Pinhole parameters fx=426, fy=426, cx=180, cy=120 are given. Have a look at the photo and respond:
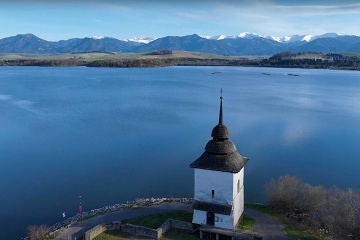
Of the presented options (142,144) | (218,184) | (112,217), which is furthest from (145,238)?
(142,144)

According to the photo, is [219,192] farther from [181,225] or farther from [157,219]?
[157,219]

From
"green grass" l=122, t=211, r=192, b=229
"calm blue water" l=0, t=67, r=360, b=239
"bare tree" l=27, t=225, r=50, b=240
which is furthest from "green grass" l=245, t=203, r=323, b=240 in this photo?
"bare tree" l=27, t=225, r=50, b=240

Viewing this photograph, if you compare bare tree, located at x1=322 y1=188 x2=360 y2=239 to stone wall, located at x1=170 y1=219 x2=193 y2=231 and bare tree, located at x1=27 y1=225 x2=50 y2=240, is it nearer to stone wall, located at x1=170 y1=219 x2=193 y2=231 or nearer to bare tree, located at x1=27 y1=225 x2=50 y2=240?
stone wall, located at x1=170 y1=219 x2=193 y2=231

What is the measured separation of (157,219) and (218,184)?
400 cm

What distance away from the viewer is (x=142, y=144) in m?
40.7

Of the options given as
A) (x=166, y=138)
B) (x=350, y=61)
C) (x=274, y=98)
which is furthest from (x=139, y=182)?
(x=350, y=61)

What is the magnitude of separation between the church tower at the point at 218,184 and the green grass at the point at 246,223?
0.33 meters

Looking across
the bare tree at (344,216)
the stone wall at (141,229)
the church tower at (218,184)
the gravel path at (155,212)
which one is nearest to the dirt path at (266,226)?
the gravel path at (155,212)

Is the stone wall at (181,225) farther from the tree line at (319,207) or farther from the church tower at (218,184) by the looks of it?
the tree line at (319,207)

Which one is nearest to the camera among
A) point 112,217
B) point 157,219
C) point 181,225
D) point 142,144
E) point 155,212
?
point 181,225

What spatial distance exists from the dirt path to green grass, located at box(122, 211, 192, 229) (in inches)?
133

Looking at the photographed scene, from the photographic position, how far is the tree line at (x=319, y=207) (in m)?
20.1

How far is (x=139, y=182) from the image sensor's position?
101ft

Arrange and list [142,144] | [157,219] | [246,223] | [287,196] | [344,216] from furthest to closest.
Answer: [142,144] → [287,196] → [157,219] → [246,223] → [344,216]
